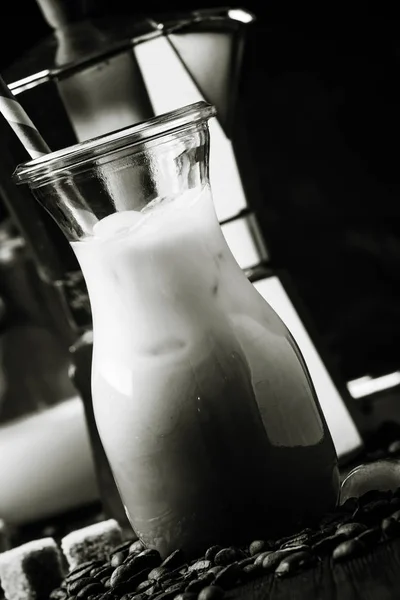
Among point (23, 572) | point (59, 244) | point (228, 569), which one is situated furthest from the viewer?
point (59, 244)

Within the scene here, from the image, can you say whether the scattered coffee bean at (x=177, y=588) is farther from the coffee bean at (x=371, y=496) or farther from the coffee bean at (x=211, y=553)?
the coffee bean at (x=371, y=496)

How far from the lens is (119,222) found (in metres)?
0.61

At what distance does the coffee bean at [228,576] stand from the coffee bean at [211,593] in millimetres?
14

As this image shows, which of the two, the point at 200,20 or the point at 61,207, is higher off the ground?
the point at 200,20

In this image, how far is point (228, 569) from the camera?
0.56 metres

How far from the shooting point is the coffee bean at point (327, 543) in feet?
1.83

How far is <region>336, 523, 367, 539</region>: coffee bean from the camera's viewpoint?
558mm

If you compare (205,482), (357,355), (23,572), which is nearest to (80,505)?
(23,572)

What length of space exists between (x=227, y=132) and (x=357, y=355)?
38 centimetres

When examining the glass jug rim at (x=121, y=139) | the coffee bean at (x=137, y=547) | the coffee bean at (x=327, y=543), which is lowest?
the coffee bean at (x=327, y=543)

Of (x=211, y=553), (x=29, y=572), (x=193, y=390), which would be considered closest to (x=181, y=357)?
(x=193, y=390)

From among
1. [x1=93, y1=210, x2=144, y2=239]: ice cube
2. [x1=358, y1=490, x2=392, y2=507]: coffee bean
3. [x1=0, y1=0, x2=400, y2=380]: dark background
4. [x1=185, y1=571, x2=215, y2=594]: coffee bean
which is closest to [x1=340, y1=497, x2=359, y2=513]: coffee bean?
[x1=358, y1=490, x2=392, y2=507]: coffee bean

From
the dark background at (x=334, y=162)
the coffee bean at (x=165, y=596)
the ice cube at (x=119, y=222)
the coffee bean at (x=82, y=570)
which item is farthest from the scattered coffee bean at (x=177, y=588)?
the dark background at (x=334, y=162)

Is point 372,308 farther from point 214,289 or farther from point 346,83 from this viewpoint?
point 214,289
